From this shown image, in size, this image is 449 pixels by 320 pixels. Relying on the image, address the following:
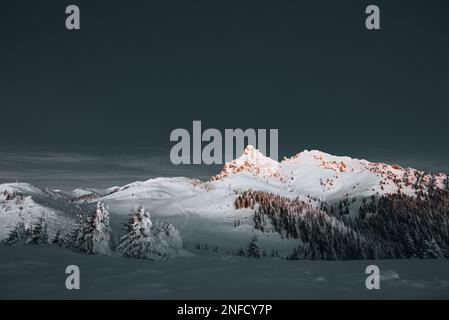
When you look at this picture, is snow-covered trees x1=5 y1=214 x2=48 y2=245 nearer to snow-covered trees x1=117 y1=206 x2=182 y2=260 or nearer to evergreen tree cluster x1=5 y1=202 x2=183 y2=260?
evergreen tree cluster x1=5 y1=202 x2=183 y2=260

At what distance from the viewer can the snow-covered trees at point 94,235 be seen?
176 feet

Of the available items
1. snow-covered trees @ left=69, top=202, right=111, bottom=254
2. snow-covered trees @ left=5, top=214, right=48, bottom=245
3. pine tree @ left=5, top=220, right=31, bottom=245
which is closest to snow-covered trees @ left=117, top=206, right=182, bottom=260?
snow-covered trees @ left=69, top=202, right=111, bottom=254

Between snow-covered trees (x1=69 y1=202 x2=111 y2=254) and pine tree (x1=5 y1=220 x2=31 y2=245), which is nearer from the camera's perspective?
snow-covered trees (x1=69 y1=202 x2=111 y2=254)

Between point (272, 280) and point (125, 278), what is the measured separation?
769 cm

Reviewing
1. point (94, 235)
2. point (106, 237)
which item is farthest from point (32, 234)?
point (106, 237)

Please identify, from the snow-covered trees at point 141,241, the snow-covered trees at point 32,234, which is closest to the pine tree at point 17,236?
the snow-covered trees at point 32,234

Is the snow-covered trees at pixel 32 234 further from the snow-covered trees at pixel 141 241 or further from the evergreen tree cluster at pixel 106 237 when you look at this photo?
the snow-covered trees at pixel 141 241

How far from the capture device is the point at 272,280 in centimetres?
1881

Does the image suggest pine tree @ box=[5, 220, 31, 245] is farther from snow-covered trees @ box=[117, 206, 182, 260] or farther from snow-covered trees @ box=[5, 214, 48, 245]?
snow-covered trees @ box=[117, 206, 182, 260]

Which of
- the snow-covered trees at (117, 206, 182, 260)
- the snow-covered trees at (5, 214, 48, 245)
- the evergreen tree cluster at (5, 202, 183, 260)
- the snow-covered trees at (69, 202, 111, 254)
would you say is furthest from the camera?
the snow-covered trees at (5, 214, 48, 245)

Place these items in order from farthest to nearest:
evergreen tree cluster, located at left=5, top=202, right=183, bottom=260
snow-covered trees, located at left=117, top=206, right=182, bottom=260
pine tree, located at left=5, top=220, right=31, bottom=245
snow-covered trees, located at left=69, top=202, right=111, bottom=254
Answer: pine tree, located at left=5, top=220, right=31, bottom=245 < snow-covered trees, located at left=69, top=202, right=111, bottom=254 < evergreen tree cluster, located at left=5, top=202, right=183, bottom=260 < snow-covered trees, located at left=117, top=206, right=182, bottom=260

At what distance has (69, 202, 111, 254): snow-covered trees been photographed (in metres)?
53.6
